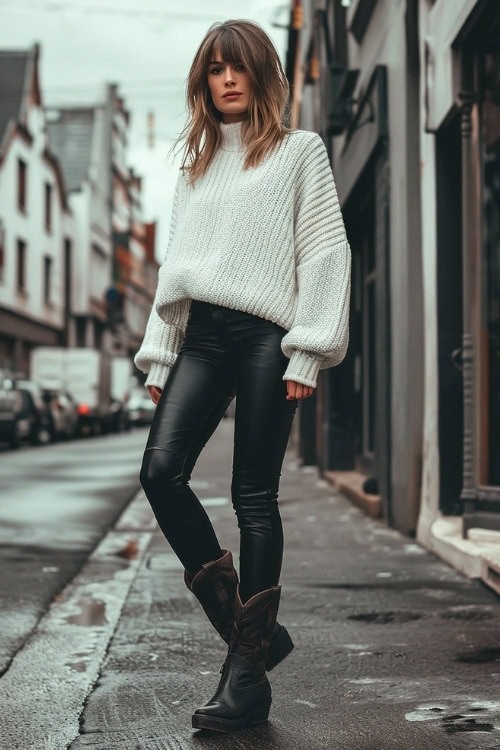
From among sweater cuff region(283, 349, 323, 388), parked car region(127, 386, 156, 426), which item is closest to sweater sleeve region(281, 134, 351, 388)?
sweater cuff region(283, 349, 323, 388)

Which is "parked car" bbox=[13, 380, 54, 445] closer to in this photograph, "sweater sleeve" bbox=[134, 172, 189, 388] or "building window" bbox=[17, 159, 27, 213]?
"building window" bbox=[17, 159, 27, 213]

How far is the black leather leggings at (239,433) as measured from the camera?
3051mm

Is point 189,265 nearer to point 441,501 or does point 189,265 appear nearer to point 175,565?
point 175,565

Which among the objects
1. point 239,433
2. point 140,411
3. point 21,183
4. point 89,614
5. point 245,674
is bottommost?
point 89,614

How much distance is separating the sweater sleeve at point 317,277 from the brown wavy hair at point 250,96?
134 mm

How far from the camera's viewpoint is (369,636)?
423 cm

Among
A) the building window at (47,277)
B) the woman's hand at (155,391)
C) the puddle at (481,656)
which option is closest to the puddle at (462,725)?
the puddle at (481,656)

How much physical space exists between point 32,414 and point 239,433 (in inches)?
806

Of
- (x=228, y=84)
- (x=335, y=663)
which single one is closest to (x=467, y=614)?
(x=335, y=663)

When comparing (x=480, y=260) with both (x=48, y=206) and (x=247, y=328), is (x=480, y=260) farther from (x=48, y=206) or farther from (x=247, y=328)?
(x=48, y=206)

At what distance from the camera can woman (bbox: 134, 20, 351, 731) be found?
3037 millimetres

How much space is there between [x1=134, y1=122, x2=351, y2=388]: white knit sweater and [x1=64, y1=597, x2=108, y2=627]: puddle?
5.48 ft

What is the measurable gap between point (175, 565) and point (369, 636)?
201cm

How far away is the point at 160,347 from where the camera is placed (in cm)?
329
